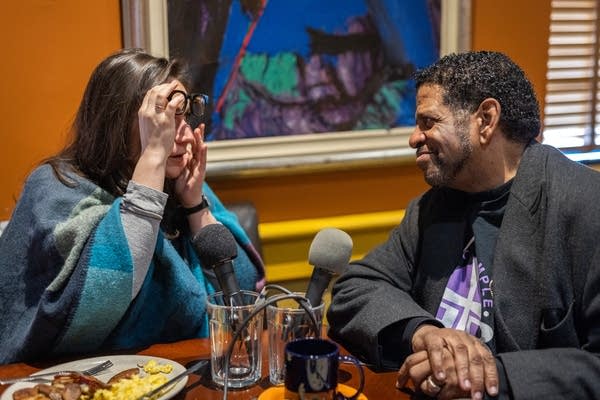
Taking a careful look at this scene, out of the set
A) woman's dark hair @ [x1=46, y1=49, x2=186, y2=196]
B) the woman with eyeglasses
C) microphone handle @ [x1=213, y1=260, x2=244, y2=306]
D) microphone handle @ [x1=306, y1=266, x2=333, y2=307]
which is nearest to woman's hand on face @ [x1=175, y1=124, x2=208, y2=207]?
the woman with eyeglasses

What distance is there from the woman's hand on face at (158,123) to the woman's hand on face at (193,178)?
260 mm

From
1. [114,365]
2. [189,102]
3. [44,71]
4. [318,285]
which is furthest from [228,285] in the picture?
[44,71]

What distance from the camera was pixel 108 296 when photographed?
1569 mm

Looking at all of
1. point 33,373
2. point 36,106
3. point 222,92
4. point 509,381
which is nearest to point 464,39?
point 222,92

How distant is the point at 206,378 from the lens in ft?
4.62

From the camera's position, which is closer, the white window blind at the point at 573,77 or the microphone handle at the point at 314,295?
the microphone handle at the point at 314,295

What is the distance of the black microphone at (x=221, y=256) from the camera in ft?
4.61

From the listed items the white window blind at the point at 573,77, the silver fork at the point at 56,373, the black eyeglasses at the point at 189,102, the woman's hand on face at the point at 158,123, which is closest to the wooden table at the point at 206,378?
the silver fork at the point at 56,373

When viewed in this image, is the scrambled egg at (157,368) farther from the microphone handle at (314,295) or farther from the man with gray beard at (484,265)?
the man with gray beard at (484,265)

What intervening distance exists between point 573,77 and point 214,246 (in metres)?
2.30

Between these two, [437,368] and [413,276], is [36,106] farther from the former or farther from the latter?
[437,368]

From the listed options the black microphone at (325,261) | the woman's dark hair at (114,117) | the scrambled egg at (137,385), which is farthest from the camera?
the woman's dark hair at (114,117)

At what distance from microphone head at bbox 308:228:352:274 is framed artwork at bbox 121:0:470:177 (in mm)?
1323

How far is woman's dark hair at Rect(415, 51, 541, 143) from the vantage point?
1688 millimetres
